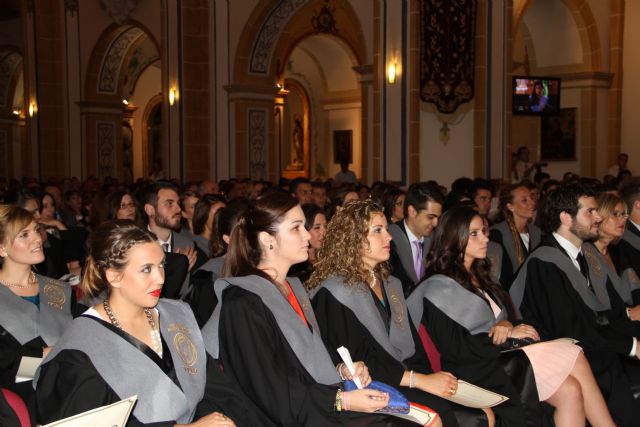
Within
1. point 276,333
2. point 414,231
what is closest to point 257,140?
point 414,231

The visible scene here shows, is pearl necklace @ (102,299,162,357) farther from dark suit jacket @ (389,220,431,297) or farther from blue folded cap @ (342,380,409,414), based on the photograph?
dark suit jacket @ (389,220,431,297)

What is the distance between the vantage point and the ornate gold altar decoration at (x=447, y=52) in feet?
40.4

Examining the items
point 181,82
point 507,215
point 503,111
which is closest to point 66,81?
point 181,82

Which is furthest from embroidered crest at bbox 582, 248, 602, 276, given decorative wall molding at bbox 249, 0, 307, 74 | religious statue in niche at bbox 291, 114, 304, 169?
religious statue in niche at bbox 291, 114, 304, 169

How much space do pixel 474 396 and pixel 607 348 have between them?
4.44 feet

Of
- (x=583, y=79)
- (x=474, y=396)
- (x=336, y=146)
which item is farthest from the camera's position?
(x=336, y=146)

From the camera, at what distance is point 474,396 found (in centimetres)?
399

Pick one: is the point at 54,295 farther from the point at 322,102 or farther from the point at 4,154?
the point at 4,154

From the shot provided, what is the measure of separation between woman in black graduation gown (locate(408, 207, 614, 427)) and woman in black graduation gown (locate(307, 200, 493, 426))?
181 millimetres

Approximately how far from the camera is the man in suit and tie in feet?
20.9

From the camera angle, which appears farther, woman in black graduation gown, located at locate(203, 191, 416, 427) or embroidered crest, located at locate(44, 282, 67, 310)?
embroidered crest, located at locate(44, 282, 67, 310)

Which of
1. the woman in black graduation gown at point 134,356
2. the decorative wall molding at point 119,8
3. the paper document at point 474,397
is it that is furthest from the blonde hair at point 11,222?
the decorative wall molding at point 119,8

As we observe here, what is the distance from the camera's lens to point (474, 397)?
13.1 feet

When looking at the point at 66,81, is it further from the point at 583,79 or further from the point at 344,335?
the point at 344,335
